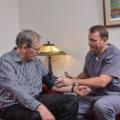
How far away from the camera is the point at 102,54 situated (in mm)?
2609

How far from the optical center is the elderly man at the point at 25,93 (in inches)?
81.1

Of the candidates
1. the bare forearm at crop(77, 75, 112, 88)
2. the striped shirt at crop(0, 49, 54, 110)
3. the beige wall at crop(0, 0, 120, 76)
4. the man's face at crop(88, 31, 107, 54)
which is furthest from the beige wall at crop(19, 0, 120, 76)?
the striped shirt at crop(0, 49, 54, 110)

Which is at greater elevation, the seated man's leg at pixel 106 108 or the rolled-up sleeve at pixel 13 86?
the rolled-up sleeve at pixel 13 86

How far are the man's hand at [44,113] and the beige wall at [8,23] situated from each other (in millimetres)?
1805

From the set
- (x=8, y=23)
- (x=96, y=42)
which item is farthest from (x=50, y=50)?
(x=96, y=42)

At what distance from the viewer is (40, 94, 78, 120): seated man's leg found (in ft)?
6.94

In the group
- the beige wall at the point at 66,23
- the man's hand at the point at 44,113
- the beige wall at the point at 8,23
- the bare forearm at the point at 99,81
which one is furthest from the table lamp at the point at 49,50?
the man's hand at the point at 44,113

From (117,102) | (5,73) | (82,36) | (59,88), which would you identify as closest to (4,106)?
(5,73)

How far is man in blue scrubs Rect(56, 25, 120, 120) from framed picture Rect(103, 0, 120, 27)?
0.62m

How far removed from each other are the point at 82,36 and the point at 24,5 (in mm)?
979

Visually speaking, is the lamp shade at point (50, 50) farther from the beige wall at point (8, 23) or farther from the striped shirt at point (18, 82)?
the striped shirt at point (18, 82)

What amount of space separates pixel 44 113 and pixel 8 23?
207 cm

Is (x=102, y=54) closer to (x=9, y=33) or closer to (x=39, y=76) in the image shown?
(x=39, y=76)

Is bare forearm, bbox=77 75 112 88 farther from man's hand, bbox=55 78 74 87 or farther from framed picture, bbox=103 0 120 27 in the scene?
framed picture, bbox=103 0 120 27
